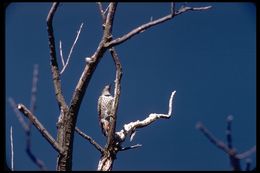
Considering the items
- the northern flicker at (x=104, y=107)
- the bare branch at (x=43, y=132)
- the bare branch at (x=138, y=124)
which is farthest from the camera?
the northern flicker at (x=104, y=107)

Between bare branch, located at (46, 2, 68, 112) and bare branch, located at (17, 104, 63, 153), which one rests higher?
bare branch, located at (46, 2, 68, 112)

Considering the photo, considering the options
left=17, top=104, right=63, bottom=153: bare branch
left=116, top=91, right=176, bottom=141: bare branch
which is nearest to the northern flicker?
left=116, top=91, right=176, bottom=141: bare branch

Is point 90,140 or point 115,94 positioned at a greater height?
point 115,94

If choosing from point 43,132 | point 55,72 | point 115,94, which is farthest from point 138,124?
point 43,132

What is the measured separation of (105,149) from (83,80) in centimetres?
124

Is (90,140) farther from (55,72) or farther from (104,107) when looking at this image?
(104,107)

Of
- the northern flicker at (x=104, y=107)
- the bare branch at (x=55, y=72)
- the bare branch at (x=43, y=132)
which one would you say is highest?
the bare branch at (x=55, y=72)

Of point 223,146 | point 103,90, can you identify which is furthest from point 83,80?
point 103,90

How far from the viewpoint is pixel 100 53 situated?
8.64 ft

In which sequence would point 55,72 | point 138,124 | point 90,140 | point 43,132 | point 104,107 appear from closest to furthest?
point 43,132 < point 55,72 < point 90,140 < point 138,124 < point 104,107

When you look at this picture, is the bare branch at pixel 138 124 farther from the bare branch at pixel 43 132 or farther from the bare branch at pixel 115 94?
the bare branch at pixel 43 132

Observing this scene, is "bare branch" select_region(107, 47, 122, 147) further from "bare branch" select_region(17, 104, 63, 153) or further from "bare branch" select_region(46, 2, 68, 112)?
"bare branch" select_region(17, 104, 63, 153)

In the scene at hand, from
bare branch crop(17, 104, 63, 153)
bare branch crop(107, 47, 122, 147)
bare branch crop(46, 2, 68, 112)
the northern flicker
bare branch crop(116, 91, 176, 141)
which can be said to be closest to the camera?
bare branch crop(17, 104, 63, 153)

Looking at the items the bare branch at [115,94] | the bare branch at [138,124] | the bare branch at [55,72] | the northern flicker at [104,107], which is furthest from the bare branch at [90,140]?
the northern flicker at [104,107]
